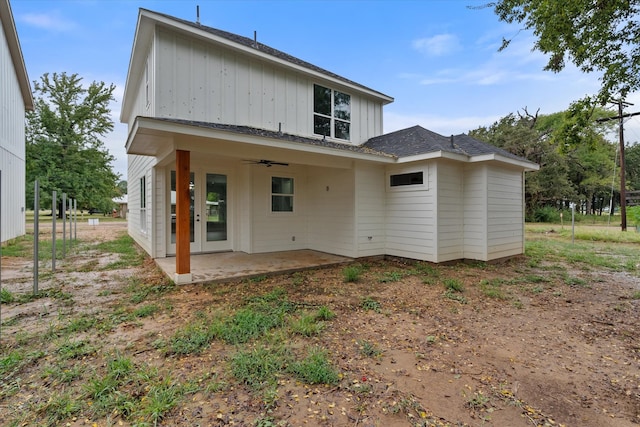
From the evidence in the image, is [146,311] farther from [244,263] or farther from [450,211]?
[450,211]

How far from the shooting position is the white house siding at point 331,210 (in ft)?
23.8

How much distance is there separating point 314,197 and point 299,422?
268 inches

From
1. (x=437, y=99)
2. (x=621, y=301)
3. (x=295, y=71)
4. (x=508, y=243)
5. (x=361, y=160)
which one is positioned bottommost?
(x=621, y=301)

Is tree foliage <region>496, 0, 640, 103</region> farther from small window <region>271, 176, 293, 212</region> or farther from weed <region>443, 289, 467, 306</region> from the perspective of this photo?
small window <region>271, 176, 293, 212</region>

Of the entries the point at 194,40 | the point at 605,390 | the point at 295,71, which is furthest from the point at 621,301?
the point at 194,40

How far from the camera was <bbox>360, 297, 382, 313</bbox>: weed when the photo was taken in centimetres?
399

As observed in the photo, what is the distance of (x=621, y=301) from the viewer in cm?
443

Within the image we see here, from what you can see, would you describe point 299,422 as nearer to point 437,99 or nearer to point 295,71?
point 295,71

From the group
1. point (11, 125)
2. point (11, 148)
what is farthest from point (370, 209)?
point (11, 125)

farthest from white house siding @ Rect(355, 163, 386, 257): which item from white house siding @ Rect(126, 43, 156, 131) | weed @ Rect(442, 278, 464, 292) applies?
white house siding @ Rect(126, 43, 156, 131)

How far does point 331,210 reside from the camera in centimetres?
784

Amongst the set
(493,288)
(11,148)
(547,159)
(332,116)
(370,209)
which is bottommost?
(493,288)

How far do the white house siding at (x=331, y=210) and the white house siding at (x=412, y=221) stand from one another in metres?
1.03

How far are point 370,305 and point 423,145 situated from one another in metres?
4.44
